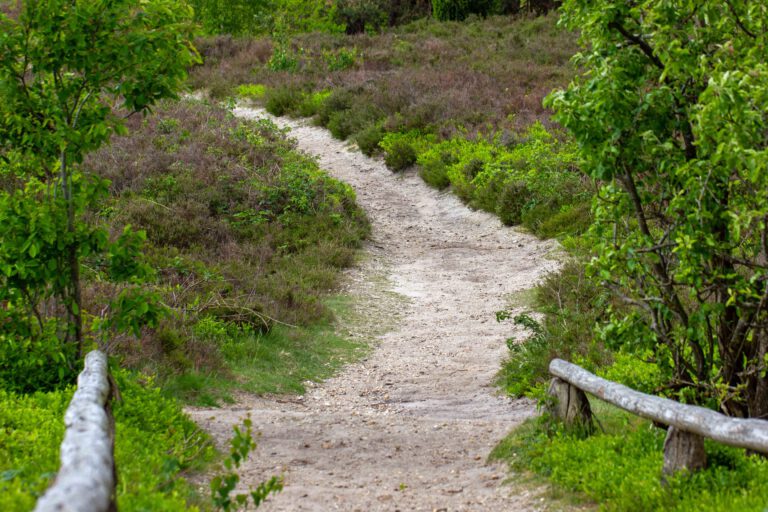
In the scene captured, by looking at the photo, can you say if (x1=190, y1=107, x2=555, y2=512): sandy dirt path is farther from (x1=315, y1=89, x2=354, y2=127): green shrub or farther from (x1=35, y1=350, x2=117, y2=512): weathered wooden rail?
(x1=315, y1=89, x2=354, y2=127): green shrub

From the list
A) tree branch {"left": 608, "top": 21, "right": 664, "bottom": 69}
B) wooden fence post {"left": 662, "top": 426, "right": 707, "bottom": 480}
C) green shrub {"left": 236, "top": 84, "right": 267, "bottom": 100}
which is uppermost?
tree branch {"left": 608, "top": 21, "right": 664, "bottom": 69}

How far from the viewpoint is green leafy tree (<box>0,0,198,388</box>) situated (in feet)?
21.1

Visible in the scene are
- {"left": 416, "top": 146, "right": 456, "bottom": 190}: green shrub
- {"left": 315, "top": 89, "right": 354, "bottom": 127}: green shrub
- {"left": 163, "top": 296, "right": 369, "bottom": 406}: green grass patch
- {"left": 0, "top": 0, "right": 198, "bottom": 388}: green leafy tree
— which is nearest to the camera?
{"left": 0, "top": 0, "right": 198, "bottom": 388}: green leafy tree

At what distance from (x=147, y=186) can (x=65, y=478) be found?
43.2ft

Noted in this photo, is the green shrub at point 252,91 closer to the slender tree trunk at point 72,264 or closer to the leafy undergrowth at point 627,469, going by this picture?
the slender tree trunk at point 72,264

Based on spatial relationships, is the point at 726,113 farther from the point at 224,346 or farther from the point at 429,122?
the point at 429,122

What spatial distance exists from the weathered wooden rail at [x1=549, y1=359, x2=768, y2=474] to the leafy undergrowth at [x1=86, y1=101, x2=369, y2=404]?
13.2 feet

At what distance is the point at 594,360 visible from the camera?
8.67 meters

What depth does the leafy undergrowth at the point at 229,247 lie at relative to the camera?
9.25m

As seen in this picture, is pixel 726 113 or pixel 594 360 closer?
pixel 726 113

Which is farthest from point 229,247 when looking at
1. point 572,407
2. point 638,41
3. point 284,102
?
point 284,102

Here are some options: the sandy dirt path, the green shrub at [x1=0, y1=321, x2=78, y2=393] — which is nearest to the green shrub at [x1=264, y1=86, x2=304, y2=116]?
the sandy dirt path

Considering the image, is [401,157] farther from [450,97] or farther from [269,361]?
[269,361]

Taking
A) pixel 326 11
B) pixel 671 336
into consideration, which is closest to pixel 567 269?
pixel 671 336
